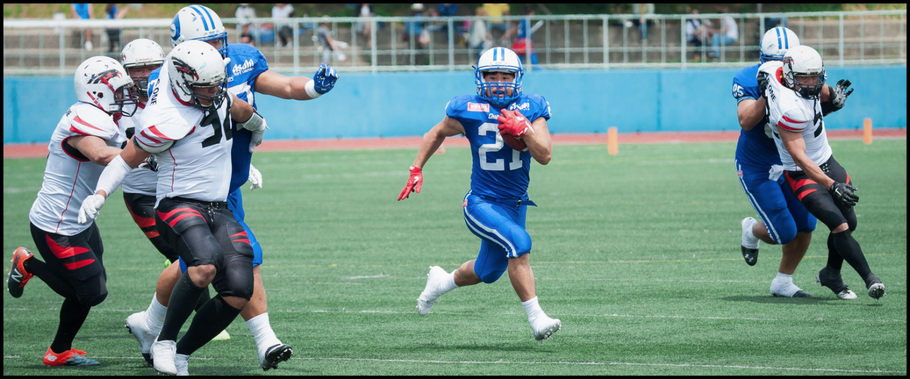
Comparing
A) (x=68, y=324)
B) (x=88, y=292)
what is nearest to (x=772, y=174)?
(x=88, y=292)

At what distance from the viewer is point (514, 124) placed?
5.81m

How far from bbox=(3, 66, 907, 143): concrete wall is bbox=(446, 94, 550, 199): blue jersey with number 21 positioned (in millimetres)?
20436

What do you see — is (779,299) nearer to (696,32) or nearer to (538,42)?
(538,42)

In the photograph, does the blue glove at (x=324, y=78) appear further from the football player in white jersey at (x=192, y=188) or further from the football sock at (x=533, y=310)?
the football sock at (x=533, y=310)

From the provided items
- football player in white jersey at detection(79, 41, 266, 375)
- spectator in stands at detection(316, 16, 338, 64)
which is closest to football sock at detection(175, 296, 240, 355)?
football player in white jersey at detection(79, 41, 266, 375)

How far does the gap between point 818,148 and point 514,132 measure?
2.78m

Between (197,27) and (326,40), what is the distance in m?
21.7

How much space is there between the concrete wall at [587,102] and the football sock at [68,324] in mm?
20726

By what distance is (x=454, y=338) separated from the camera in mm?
6219

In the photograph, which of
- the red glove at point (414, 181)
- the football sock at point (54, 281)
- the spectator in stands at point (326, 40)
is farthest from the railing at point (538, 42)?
the football sock at point (54, 281)

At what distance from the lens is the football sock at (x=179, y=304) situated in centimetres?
503

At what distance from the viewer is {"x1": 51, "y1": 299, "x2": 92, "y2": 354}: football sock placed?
5.80 metres

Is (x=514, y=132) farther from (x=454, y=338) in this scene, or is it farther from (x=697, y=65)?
(x=697, y=65)

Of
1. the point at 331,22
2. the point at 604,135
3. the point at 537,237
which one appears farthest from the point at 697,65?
the point at 537,237
